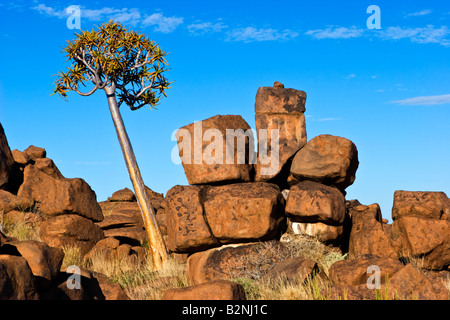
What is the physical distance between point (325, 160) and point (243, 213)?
2650 mm

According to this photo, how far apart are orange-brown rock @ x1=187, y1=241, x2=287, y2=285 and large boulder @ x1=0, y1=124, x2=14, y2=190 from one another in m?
11.3

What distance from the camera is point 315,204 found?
13.4 metres

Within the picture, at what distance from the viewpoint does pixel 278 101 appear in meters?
14.5

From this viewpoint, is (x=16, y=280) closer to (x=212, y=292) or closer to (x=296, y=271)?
(x=212, y=292)

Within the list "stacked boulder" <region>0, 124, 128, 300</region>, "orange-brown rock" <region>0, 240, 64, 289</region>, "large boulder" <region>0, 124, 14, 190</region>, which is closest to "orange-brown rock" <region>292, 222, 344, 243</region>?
"stacked boulder" <region>0, 124, 128, 300</region>

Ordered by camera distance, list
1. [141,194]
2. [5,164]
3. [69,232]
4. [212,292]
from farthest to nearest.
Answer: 1. [5,164]
2. [69,232]
3. [141,194]
4. [212,292]

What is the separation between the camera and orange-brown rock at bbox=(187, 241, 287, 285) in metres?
13.1

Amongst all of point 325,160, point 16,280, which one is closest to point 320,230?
point 325,160

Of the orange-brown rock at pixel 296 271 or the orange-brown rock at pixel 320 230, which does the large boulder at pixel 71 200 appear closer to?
the orange-brown rock at pixel 320 230

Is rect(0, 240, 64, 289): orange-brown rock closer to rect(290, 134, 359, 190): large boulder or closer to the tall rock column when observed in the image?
the tall rock column

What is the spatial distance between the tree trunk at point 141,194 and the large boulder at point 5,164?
668cm

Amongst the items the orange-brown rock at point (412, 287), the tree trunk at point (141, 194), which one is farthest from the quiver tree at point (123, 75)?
the orange-brown rock at point (412, 287)

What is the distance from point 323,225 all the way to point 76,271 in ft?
22.3
